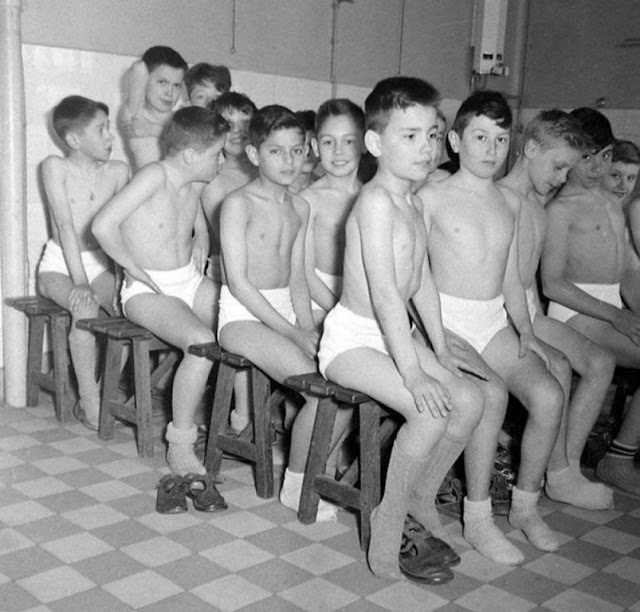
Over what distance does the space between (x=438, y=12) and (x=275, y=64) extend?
1900 millimetres

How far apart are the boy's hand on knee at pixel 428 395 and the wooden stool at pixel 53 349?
2390 mm

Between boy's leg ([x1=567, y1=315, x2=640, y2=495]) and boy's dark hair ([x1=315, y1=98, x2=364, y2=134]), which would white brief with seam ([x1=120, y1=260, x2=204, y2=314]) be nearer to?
boy's dark hair ([x1=315, y1=98, x2=364, y2=134])

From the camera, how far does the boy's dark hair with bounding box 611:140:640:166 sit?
4551 mm

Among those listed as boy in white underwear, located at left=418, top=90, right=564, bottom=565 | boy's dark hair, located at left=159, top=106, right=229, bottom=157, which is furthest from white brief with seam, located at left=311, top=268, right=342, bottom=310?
boy's dark hair, located at left=159, top=106, right=229, bottom=157

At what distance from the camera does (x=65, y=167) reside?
469 cm

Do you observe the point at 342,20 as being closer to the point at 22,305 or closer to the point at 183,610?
the point at 22,305

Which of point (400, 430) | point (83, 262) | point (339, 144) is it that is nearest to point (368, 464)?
point (400, 430)

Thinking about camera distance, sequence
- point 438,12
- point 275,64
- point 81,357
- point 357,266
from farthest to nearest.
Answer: point 438,12 < point 275,64 < point 81,357 < point 357,266

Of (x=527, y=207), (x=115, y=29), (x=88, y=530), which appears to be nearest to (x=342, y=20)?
(x=115, y=29)

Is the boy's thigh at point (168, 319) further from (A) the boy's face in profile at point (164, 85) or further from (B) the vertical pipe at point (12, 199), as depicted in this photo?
(A) the boy's face in profile at point (164, 85)

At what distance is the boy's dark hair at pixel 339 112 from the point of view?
3.86 metres

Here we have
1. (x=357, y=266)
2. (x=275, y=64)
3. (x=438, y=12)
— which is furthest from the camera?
(x=438, y=12)

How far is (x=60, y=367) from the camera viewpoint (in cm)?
466

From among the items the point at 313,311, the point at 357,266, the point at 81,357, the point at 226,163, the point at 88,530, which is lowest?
the point at 88,530
